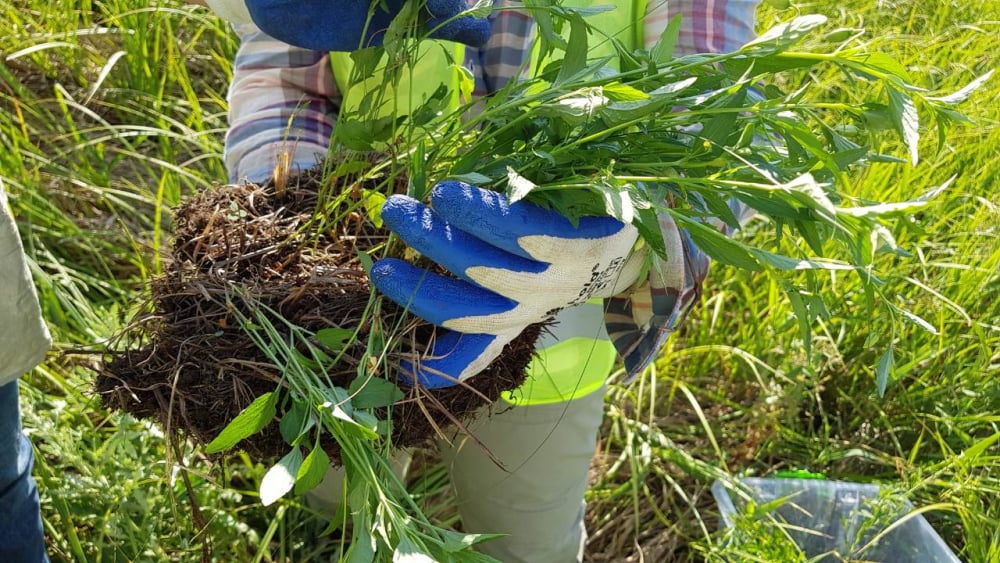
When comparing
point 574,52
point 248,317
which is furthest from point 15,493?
point 574,52

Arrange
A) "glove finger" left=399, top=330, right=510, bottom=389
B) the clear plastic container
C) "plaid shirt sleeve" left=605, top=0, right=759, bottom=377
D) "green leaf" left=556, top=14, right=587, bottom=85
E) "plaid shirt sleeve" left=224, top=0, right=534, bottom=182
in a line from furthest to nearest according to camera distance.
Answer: the clear plastic container
"plaid shirt sleeve" left=224, top=0, right=534, bottom=182
"plaid shirt sleeve" left=605, top=0, right=759, bottom=377
"glove finger" left=399, top=330, right=510, bottom=389
"green leaf" left=556, top=14, right=587, bottom=85

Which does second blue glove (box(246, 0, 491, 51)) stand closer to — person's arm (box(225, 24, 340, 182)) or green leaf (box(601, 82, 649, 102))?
green leaf (box(601, 82, 649, 102))

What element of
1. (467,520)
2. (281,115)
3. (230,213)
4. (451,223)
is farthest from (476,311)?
(467,520)

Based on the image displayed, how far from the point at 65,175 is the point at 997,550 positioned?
6.67ft

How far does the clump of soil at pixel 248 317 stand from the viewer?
0.92m

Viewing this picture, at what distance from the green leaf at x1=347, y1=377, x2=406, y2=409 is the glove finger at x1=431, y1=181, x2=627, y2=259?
7.1 inches

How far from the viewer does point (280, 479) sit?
0.77m

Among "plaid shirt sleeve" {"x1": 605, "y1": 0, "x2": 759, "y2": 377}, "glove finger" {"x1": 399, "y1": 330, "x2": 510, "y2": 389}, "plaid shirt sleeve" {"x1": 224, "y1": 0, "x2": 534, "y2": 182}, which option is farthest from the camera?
"plaid shirt sleeve" {"x1": 224, "y1": 0, "x2": 534, "y2": 182}

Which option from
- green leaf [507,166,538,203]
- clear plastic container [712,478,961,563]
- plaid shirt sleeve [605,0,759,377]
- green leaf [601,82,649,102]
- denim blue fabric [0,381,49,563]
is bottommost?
clear plastic container [712,478,961,563]

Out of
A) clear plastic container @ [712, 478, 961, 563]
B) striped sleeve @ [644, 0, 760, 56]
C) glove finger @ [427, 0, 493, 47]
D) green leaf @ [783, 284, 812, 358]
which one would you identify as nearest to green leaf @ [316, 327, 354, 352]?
glove finger @ [427, 0, 493, 47]

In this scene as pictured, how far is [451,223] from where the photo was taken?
939 millimetres

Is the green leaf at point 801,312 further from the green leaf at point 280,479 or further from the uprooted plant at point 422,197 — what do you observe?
the green leaf at point 280,479

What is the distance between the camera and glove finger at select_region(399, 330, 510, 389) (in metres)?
0.96

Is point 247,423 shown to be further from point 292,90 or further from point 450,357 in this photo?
point 292,90
